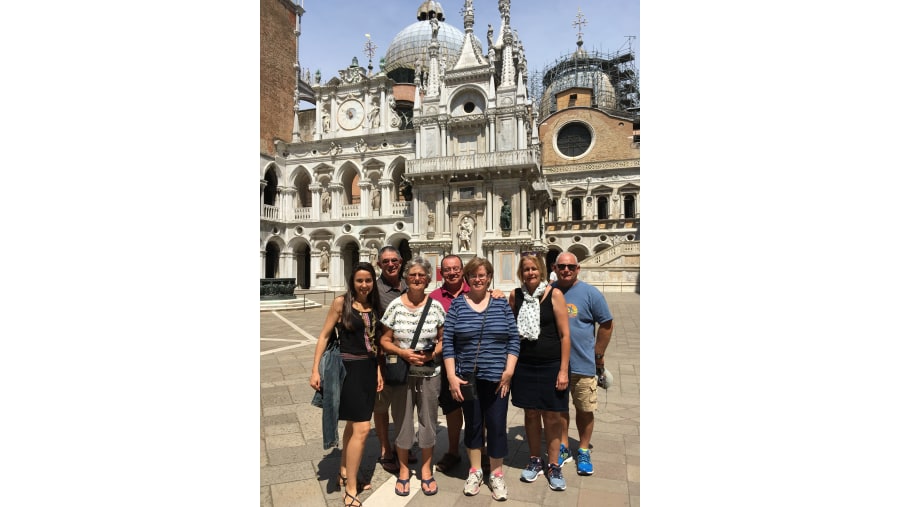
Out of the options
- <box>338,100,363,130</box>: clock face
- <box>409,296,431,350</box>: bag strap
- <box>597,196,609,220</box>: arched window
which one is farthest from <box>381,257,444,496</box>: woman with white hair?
<box>597,196,609,220</box>: arched window

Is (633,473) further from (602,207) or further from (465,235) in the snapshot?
(602,207)

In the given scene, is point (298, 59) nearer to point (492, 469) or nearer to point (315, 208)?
point (315, 208)

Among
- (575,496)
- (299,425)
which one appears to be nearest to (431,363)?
(575,496)

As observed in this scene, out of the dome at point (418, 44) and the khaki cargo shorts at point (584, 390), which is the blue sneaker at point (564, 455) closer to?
the khaki cargo shorts at point (584, 390)

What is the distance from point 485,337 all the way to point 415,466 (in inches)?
53.9

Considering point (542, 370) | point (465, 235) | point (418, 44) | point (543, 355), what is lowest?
point (542, 370)

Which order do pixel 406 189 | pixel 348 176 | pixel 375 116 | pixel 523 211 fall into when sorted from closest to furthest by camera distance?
pixel 523 211 → pixel 375 116 → pixel 348 176 → pixel 406 189

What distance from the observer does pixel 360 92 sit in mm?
26438

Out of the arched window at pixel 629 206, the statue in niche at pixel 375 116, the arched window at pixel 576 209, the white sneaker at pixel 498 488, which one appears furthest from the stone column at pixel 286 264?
the white sneaker at pixel 498 488

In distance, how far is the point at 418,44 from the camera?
36.0m

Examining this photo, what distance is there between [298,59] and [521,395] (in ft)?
96.3

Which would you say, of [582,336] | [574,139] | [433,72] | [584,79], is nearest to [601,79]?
[584,79]

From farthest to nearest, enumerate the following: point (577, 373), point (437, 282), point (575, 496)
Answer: point (437, 282) → point (577, 373) → point (575, 496)

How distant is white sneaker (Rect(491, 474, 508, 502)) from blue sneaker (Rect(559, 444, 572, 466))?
589mm
